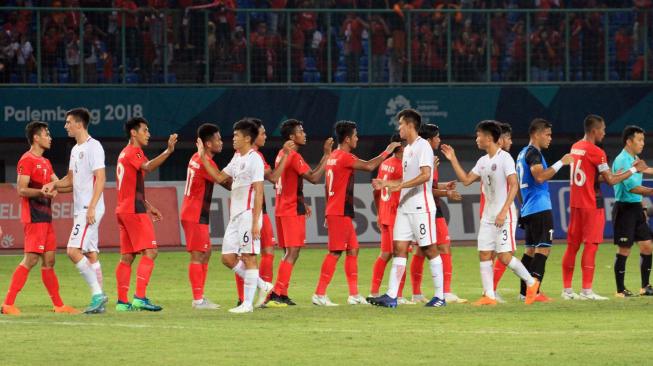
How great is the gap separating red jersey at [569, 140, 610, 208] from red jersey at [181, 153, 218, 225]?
15.1 ft

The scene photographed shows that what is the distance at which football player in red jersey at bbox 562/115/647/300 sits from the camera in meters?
16.3

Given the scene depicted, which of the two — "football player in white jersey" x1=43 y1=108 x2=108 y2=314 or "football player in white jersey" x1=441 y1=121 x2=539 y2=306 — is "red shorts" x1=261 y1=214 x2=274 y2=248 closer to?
"football player in white jersey" x1=43 y1=108 x2=108 y2=314

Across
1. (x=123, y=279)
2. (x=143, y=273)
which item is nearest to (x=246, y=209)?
(x=143, y=273)

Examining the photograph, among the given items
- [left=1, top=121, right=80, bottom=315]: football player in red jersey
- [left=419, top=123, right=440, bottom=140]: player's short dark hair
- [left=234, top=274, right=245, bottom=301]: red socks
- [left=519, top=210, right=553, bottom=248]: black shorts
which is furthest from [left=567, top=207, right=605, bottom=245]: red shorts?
[left=1, top=121, right=80, bottom=315]: football player in red jersey

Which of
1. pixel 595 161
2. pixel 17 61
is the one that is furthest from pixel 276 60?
pixel 595 161

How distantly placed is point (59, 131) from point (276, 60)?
17.8 feet

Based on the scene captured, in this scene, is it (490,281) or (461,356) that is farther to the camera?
(490,281)

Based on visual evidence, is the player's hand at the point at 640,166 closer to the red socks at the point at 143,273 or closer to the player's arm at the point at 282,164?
the player's arm at the point at 282,164

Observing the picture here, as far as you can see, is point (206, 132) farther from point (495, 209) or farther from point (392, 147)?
point (495, 209)

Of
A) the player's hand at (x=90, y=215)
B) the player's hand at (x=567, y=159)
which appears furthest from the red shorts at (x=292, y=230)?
the player's hand at (x=567, y=159)

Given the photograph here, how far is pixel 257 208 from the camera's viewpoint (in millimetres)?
14258

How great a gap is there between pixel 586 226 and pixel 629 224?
826 mm

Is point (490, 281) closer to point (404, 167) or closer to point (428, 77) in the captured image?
point (404, 167)

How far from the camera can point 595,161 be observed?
16.4m
